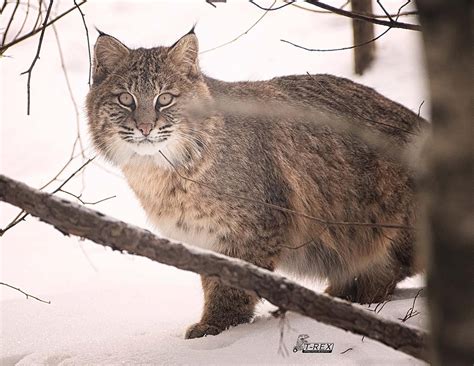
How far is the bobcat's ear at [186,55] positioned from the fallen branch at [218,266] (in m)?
1.94

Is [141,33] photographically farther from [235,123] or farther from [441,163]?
[441,163]

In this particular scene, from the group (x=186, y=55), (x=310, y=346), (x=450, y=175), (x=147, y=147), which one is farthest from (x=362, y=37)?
(x=450, y=175)

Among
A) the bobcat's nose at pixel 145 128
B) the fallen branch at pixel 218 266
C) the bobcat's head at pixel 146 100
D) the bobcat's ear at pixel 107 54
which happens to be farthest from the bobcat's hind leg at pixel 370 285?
the fallen branch at pixel 218 266

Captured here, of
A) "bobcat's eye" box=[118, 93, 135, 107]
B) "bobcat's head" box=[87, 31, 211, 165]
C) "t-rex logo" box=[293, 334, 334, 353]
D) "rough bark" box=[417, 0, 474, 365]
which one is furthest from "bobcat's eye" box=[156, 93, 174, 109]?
"rough bark" box=[417, 0, 474, 365]

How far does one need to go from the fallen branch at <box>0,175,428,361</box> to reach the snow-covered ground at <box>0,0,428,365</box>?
25 centimetres

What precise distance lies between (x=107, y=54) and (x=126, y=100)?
343mm

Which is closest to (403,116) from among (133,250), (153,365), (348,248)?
(348,248)

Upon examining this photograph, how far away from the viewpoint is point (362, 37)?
708 centimetres

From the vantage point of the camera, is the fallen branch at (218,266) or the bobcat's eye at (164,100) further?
the bobcat's eye at (164,100)

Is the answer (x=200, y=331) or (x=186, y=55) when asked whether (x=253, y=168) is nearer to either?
(x=186, y=55)

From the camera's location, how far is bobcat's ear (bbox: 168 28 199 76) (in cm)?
387

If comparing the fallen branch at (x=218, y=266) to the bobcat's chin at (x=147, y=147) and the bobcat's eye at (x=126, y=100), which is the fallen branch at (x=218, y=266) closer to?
the bobcat's chin at (x=147, y=147)

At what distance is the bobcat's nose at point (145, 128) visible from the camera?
3576mm

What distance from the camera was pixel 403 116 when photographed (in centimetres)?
429
